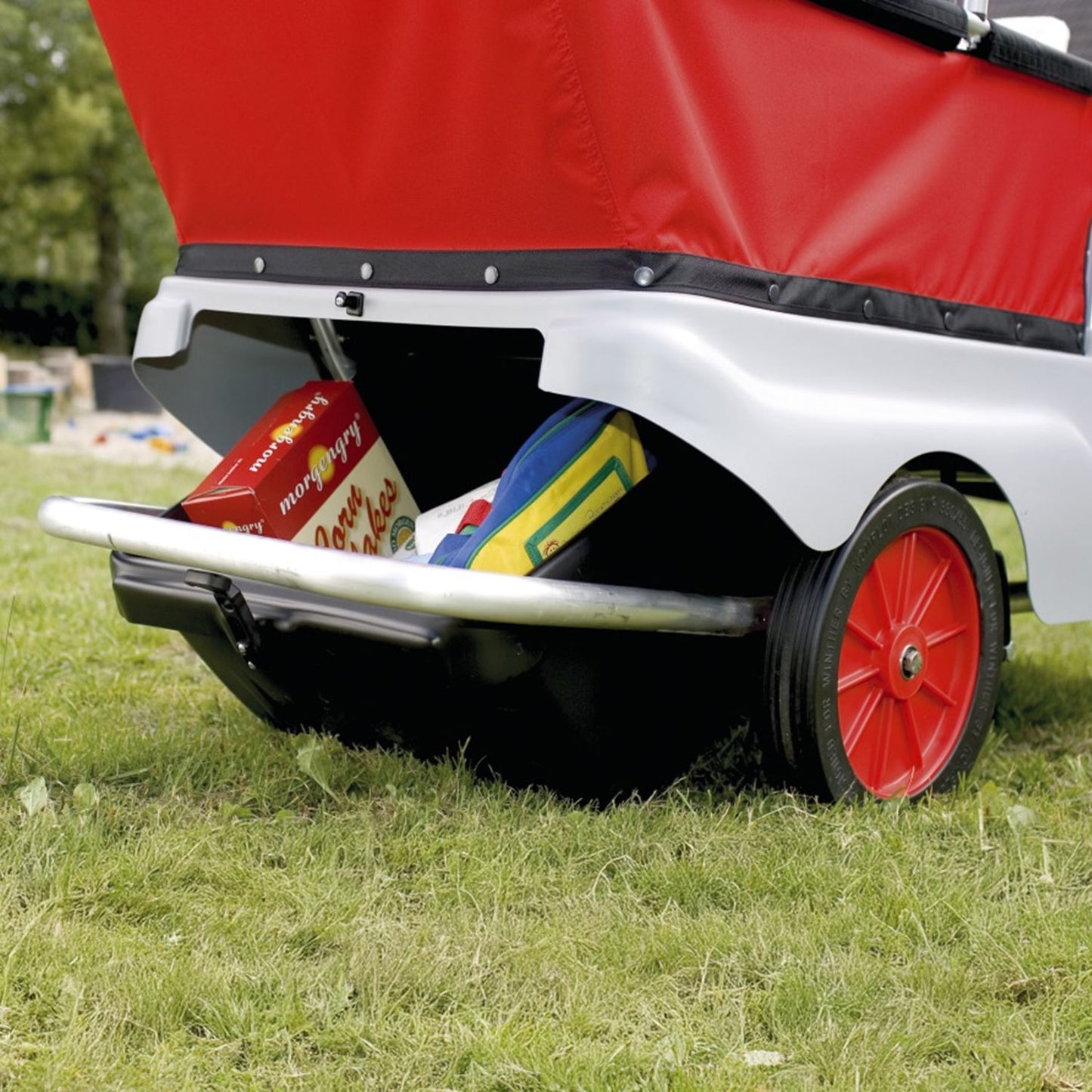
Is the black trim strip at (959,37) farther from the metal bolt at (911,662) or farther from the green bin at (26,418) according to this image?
the green bin at (26,418)

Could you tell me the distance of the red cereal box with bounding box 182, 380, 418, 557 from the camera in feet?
8.61

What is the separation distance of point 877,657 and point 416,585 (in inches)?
41.0

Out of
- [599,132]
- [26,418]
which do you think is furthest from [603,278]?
[26,418]

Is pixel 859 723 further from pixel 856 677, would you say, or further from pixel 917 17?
pixel 917 17

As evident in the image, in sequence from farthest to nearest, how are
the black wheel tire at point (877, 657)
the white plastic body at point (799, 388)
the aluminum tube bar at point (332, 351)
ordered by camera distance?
1. the aluminum tube bar at point (332, 351)
2. the black wheel tire at point (877, 657)
3. the white plastic body at point (799, 388)

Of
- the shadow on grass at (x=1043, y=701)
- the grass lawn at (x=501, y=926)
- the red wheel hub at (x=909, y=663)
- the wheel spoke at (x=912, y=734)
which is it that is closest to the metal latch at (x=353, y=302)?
the grass lawn at (x=501, y=926)

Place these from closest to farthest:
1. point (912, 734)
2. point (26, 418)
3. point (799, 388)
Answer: point (799, 388) < point (912, 734) < point (26, 418)

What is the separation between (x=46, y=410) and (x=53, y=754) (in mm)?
8407

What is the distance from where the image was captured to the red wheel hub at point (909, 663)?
2703mm

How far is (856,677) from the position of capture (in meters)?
2.67

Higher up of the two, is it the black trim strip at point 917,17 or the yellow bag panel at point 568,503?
the black trim strip at point 917,17

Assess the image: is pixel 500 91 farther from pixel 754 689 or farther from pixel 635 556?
pixel 754 689

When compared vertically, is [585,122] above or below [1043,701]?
above

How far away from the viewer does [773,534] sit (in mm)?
2682
